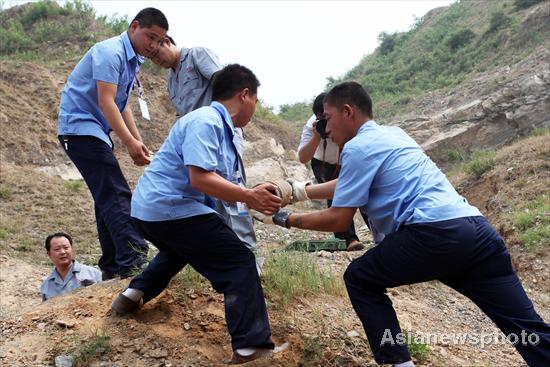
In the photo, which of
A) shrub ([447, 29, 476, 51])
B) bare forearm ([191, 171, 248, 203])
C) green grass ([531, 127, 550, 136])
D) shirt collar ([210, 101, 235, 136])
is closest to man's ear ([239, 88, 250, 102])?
shirt collar ([210, 101, 235, 136])

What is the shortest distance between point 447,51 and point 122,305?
19.7 meters

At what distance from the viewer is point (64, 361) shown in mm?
3797

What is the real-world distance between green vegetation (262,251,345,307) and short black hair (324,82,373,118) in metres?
1.41

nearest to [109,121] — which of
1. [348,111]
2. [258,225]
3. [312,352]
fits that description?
[348,111]

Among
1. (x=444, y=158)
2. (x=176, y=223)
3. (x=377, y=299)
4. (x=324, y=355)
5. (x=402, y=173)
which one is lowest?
(x=444, y=158)

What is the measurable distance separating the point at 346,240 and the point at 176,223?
3130 millimetres

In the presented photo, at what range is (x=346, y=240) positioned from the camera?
21.0ft

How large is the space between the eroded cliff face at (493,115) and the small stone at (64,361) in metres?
10.7

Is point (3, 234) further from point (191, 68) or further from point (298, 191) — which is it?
point (298, 191)

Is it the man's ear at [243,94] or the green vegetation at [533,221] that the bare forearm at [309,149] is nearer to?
the man's ear at [243,94]

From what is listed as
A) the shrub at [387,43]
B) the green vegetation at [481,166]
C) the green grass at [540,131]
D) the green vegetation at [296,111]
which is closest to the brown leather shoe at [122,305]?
the green vegetation at [481,166]

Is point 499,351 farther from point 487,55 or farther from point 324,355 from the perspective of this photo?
point 487,55

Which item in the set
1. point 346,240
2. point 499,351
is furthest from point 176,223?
point 346,240

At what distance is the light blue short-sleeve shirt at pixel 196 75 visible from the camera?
4426 millimetres
